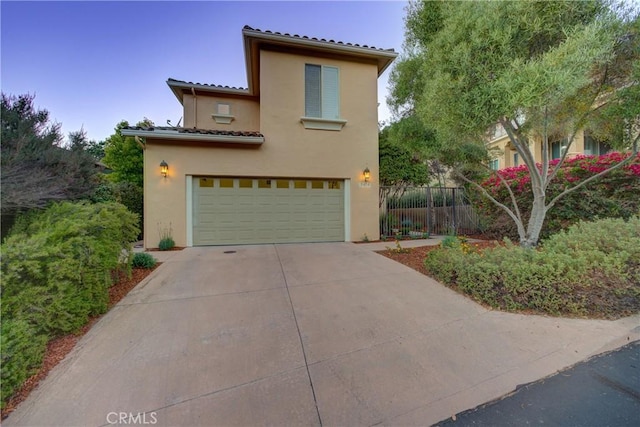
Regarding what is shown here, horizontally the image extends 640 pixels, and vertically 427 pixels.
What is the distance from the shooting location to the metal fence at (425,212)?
30.8ft

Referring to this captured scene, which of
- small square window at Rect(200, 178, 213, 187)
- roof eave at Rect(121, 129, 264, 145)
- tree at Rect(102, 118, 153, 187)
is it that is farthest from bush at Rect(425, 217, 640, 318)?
tree at Rect(102, 118, 153, 187)

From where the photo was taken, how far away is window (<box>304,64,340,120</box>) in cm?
832

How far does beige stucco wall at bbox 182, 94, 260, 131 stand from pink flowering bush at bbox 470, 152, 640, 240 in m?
9.78

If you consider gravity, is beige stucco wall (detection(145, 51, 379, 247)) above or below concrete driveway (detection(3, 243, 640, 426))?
above

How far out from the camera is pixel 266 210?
7.98m

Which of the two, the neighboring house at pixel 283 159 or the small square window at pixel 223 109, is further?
the small square window at pixel 223 109

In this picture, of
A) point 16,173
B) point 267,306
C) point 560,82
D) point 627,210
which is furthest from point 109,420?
point 627,210

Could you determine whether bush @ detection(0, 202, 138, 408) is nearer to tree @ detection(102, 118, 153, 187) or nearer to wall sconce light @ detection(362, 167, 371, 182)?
wall sconce light @ detection(362, 167, 371, 182)

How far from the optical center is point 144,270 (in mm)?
5164

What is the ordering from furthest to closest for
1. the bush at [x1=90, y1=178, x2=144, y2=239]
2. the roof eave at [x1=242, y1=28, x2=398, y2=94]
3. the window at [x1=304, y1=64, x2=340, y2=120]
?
the bush at [x1=90, y1=178, x2=144, y2=239] < the window at [x1=304, y1=64, x2=340, y2=120] < the roof eave at [x1=242, y1=28, x2=398, y2=94]

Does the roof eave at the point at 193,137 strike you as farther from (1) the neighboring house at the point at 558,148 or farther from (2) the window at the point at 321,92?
(1) the neighboring house at the point at 558,148

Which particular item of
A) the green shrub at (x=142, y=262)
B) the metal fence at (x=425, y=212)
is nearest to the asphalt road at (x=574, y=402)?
the green shrub at (x=142, y=262)

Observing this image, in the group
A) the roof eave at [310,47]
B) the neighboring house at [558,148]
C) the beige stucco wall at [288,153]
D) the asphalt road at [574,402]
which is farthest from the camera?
the neighboring house at [558,148]

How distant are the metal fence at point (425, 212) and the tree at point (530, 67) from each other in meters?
4.51
